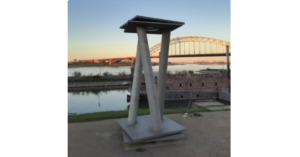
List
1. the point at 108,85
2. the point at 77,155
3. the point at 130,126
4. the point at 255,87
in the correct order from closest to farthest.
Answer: the point at 255,87, the point at 77,155, the point at 130,126, the point at 108,85

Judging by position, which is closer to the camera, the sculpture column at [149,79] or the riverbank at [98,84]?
the sculpture column at [149,79]

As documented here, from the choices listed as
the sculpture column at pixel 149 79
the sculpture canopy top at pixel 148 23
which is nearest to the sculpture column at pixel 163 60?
the sculpture canopy top at pixel 148 23

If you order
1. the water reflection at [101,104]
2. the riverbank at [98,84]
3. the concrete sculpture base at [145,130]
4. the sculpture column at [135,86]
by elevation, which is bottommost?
the water reflection at [101,104]

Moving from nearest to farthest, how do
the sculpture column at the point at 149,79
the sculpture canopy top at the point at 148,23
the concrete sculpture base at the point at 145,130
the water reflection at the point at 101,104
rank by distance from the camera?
the concrete sculpture base at the point at 145,130, the sculpture canopy top at the point at 148,23, the sculpture column at the point at 149,79, the water reflection at the point at 101,104

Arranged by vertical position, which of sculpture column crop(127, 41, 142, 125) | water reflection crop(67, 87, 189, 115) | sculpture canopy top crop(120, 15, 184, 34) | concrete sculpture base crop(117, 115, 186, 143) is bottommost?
water reflection crop(67, 87, 189, 115)

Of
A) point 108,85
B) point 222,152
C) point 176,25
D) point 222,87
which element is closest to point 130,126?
point 222,152

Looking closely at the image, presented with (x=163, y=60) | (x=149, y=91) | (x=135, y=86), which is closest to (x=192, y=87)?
(x=163, y=60)

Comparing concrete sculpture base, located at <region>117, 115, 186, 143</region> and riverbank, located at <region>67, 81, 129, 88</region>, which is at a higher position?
riverbank, located at <region>67, 81, 129, 88</region>

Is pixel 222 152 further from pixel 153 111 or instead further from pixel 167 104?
pixel 167 104

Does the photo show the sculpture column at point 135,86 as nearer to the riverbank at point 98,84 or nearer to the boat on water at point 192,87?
the boat on water at point 192,87

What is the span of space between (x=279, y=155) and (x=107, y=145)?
22.6 ft

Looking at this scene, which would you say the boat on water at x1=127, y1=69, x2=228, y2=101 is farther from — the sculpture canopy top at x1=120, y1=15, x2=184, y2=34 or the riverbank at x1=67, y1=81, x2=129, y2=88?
the riverbank at x1=67, y1=81, x2=129, y2=88

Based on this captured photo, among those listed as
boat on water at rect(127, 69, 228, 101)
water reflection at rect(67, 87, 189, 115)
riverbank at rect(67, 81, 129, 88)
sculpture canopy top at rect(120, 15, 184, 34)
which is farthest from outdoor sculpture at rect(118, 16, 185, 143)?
riverbank at rect(67, 81, 129, 88)
